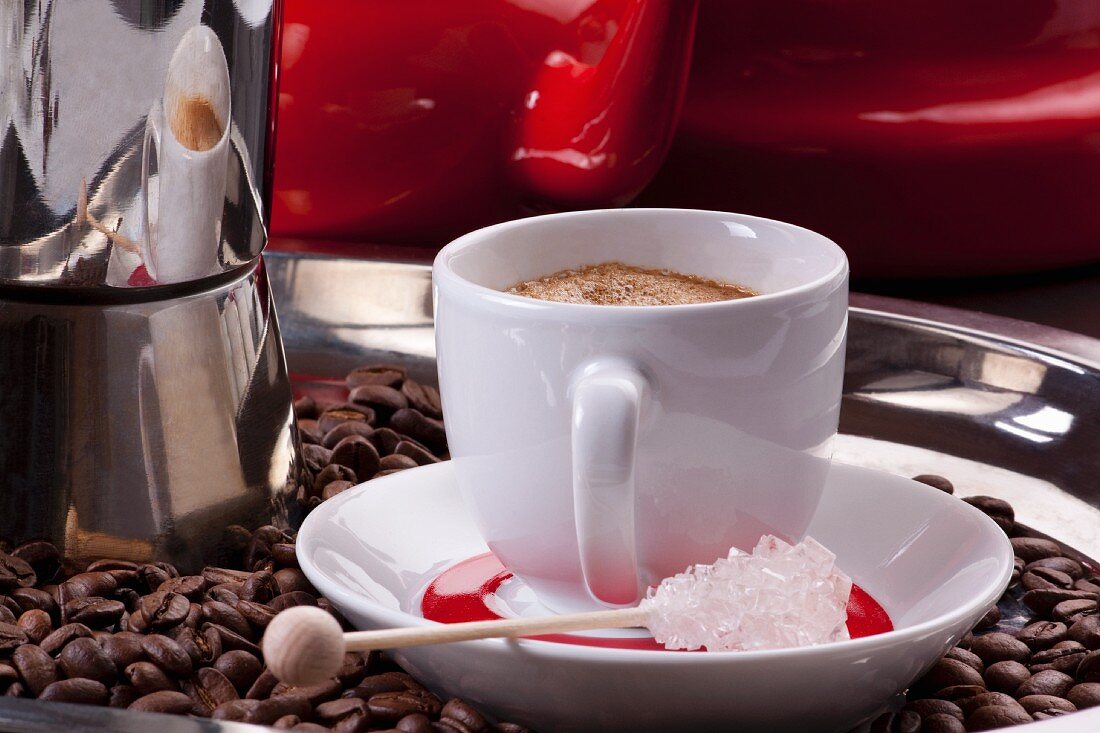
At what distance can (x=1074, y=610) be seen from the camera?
51cm

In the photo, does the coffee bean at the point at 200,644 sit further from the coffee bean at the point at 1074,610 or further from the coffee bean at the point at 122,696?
the coffee bean at the point at 1074,610

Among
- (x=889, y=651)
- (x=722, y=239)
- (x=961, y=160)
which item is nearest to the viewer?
(x=889, y=651)

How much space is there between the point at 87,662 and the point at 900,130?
2.75 feet

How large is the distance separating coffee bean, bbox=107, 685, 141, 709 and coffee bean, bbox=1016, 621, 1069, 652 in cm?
33

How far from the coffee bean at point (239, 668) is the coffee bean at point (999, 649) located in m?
0.27

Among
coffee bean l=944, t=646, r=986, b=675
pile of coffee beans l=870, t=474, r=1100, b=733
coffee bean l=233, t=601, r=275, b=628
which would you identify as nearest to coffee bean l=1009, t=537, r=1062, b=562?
pile of coffee beans l=870, t=474, r=1100, b=733

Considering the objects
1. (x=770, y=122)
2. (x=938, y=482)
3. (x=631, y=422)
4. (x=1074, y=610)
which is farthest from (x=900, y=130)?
(x=631, y=422)

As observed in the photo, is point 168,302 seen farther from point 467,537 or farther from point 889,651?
point 889,651

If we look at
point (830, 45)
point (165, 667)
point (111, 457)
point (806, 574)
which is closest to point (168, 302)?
point (111, 457)

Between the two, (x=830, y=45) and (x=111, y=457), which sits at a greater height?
(x=830, y=45)

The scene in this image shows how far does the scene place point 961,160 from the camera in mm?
1085

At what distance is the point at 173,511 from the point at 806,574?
268mm

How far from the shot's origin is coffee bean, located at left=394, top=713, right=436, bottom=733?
41 centimetres

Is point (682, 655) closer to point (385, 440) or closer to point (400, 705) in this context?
point (400, 705)
